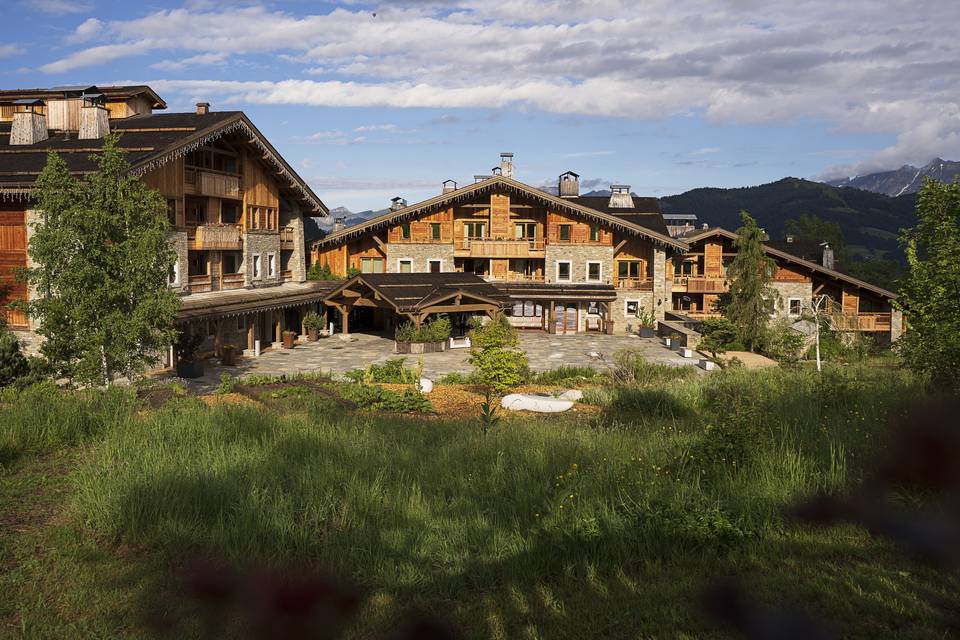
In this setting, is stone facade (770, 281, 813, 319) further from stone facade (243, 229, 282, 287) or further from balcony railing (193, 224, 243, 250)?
balcony railing (193, 224, 243, 250)

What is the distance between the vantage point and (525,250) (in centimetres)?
4275

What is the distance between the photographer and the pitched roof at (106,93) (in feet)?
104

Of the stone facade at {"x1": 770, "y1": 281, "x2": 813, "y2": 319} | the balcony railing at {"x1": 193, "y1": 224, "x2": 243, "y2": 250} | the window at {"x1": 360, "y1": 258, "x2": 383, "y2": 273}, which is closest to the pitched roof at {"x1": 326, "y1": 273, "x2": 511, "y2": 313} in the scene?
the balcony railing at {"x1": 193, "y1": 224, "x2": 243, "y2": 250}

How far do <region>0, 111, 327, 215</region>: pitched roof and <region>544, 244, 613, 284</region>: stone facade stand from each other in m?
15.7

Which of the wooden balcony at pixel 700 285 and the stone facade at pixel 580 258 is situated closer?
the stone facade at pixel 580 258

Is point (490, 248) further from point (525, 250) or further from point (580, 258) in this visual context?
point (580, 258)

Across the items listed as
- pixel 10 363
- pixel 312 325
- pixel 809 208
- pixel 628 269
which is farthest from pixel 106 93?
pixel 809 208

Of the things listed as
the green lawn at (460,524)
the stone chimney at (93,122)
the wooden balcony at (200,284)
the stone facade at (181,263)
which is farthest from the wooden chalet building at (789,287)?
the green lawn at (460,524)

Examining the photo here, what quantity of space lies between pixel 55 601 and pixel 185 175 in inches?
1034

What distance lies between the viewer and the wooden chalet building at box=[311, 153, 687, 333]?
41781mm

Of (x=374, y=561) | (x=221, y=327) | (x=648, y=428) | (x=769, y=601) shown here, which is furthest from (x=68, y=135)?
(x=769, y=601)

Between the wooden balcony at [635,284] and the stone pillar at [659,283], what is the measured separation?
0.40 meters

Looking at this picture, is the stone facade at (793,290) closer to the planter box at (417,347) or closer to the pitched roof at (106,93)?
the planter box at (417,347)

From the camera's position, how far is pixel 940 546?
A: 20.1 feet
